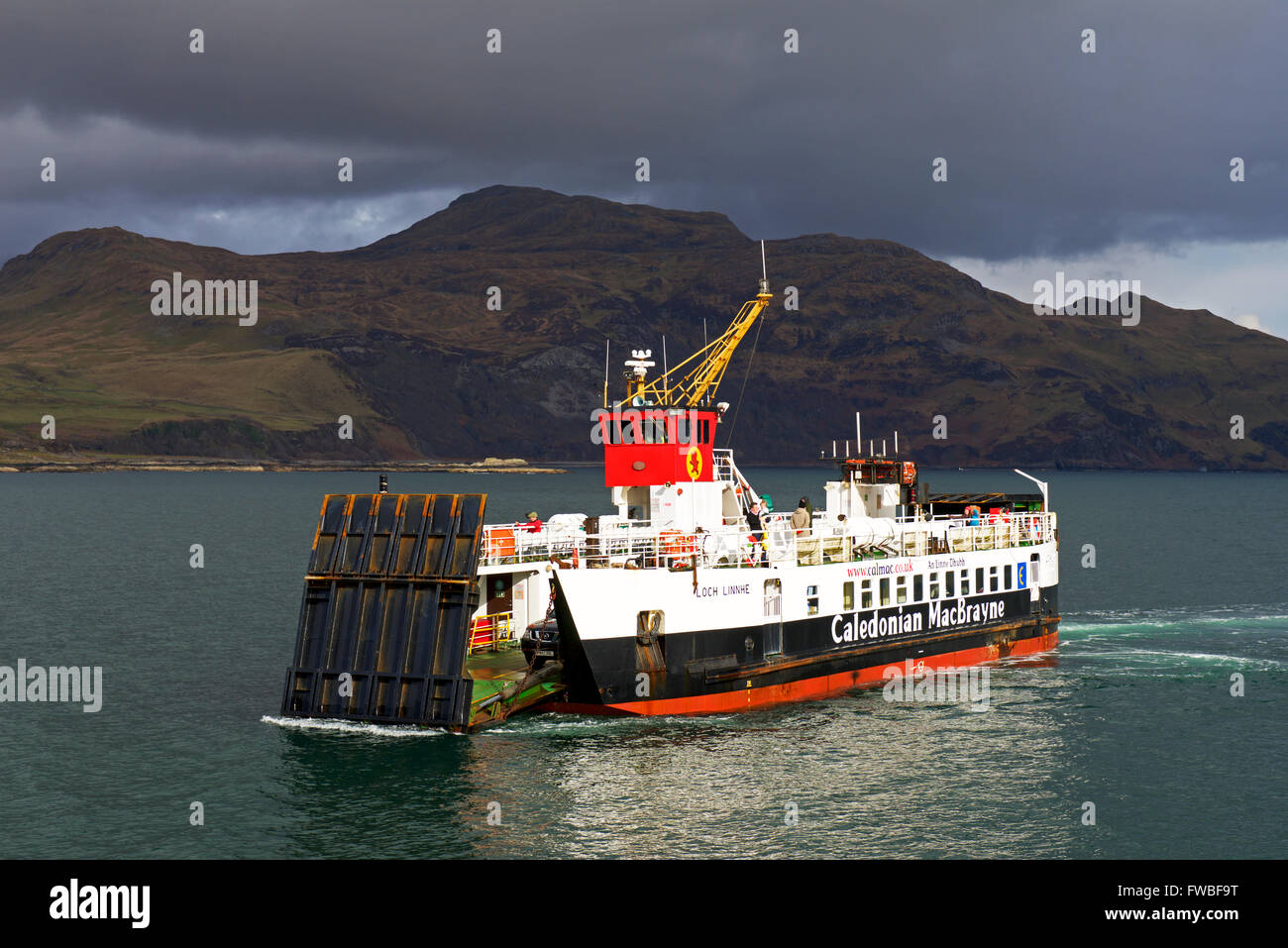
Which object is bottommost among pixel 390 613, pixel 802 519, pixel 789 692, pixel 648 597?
pixel 789 692

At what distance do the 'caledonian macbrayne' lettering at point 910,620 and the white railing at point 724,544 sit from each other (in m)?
2.17

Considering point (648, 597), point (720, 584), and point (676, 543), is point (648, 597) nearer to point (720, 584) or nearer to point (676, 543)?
point (720, 584)

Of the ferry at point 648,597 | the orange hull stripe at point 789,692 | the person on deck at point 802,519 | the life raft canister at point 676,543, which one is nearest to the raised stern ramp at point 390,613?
the ferry at point 648,597

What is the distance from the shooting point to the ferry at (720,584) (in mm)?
35531

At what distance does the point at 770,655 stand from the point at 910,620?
813 cm

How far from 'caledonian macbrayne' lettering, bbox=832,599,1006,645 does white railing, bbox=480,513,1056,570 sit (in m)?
2.17

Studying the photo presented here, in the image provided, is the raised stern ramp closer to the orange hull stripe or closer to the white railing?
the white railing

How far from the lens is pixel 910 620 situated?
146 feet

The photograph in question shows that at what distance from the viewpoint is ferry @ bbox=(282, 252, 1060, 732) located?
34562 millimetres

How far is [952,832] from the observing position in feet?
92.8

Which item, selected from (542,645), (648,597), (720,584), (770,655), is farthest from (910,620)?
(542,645)
